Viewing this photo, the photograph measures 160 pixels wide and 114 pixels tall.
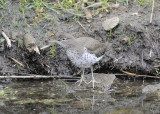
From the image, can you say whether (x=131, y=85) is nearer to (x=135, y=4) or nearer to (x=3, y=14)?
(x=135, y=4)

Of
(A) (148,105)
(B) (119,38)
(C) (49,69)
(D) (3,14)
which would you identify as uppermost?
(D) (3,14)

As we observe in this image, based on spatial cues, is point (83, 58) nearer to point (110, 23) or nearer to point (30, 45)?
point (30, 45)

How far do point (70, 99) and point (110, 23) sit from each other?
2631 millimetres

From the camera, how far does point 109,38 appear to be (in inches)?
335

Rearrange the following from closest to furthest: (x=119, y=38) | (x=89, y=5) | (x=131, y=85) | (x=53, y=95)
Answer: (x=53, y=95), (x=131, y=85), (x=119, y=38), (x=89, y=5)

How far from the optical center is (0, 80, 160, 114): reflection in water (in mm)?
6320

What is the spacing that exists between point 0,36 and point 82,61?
240 cm

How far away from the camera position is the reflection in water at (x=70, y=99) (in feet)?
20.7

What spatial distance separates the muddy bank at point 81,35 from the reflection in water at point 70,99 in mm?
483

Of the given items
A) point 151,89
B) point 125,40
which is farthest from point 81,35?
point 151,89

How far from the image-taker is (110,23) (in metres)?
8.50

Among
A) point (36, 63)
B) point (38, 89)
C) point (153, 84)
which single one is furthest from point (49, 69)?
point (153, 84)

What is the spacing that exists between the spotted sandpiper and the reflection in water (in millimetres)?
658

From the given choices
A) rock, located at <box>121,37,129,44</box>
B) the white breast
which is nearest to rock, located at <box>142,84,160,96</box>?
the white breast
